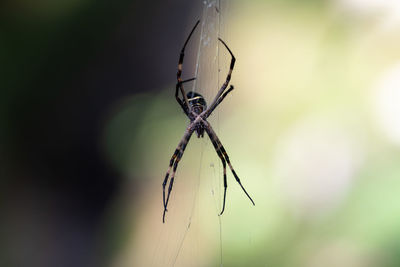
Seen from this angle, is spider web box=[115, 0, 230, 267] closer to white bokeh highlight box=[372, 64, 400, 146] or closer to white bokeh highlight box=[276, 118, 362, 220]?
white bokeh highlight box=[276, 118, 362, 220]

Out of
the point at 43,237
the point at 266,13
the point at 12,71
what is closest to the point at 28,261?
the point at 43,237

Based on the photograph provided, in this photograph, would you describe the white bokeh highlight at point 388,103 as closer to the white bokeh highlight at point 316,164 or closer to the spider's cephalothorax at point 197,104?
Answer: the white bokeh highlight at point 316,164

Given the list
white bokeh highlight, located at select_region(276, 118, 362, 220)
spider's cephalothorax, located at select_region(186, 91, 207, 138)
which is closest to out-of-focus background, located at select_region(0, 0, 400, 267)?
white bokeh highlight, located at select_region(276, 118, 362, 220)

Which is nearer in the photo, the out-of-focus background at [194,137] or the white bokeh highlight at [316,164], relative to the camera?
the out-of-focus background at [194,137]

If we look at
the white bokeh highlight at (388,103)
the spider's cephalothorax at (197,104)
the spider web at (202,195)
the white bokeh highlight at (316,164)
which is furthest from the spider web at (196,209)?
the white bokeh highlight at (388,103)

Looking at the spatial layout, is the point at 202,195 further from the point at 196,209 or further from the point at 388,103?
the point at 388,103

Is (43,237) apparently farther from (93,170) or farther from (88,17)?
(88,17)

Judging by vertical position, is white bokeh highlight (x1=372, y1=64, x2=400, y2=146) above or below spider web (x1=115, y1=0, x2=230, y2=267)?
above
